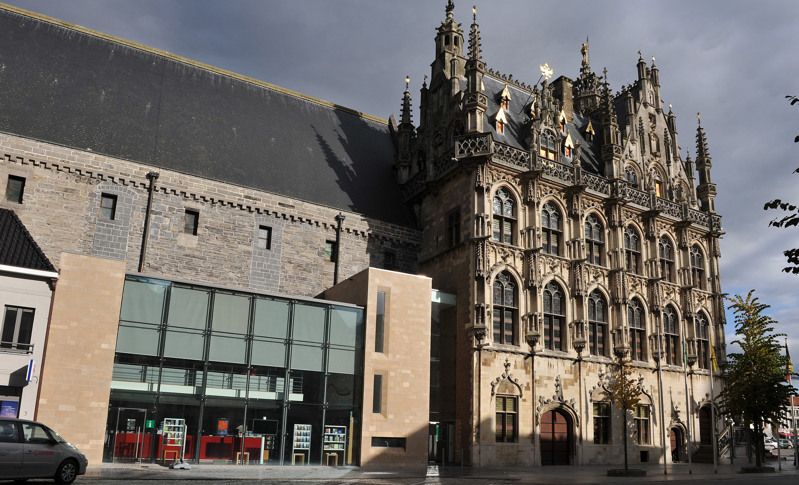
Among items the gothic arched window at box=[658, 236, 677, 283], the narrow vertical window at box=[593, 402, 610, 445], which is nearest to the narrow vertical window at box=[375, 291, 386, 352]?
the narrow vertical window at box=[593, 402, 610, 445]

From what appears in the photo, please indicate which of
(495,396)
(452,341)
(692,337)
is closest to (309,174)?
(452,341)

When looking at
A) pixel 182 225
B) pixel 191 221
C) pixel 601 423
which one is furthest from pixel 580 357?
pixel 182 225

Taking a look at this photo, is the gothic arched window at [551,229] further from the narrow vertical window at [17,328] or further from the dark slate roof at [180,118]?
the narrow vertical window at [17,328]

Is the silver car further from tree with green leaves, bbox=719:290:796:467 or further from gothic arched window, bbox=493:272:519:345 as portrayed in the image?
tree with green leaves, bbox=719:290:796:467

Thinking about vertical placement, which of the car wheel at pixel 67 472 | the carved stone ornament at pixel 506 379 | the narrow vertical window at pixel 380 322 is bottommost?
the car wheel at pixel 67 472

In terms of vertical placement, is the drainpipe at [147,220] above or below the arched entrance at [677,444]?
above

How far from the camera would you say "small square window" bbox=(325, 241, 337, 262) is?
34.9m

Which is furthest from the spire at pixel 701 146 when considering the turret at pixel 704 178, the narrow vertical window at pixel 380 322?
the narrow vertical window at pixel 380 322

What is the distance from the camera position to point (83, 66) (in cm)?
3400

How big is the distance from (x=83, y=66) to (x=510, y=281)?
23513 millimetres

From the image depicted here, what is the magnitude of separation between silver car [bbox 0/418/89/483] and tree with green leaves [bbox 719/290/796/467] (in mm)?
28821

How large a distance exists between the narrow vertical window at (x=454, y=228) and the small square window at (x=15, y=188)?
19344 millimetres

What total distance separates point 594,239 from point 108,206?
80.3ft

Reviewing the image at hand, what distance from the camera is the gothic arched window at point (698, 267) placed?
42.0 m
